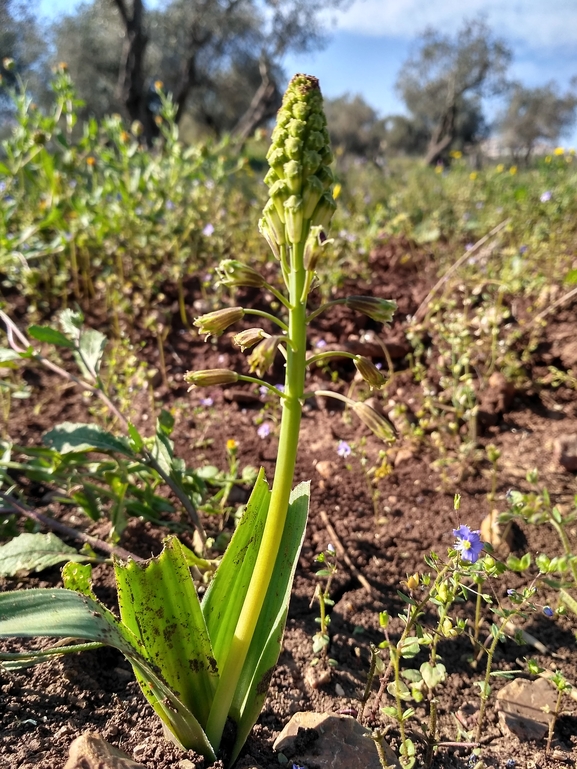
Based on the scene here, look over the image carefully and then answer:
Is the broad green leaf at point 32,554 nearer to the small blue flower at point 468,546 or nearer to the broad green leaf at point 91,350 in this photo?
the broad green leaf at point 91,350

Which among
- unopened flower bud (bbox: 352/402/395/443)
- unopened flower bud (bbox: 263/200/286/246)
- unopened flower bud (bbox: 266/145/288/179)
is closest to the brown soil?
unopened flower bud (bbox: 352/402/395/443)

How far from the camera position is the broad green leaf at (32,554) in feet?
5.49

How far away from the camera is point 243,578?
1.40 meters

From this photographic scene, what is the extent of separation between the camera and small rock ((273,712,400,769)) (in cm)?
131

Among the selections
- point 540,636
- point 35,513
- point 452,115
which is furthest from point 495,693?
point 452,115

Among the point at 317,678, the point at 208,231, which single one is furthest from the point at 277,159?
the point at 208,231

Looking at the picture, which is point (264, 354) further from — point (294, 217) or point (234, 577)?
point (234, 577)

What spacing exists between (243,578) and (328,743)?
424 millimetres

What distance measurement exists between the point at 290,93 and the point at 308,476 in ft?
5.54

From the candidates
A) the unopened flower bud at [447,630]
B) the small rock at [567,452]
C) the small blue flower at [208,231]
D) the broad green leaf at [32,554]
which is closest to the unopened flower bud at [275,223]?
the unopened flower bud at [447,630]

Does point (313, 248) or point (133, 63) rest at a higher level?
A: point (133, 63)

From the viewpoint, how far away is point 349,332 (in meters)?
3.55

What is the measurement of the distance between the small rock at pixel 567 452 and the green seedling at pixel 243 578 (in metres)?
1.64

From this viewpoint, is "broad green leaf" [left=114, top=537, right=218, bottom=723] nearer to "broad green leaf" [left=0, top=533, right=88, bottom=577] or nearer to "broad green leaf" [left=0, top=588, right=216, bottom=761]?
"broad green leaf" [left=0, top=588, right=216, bottom=761]
